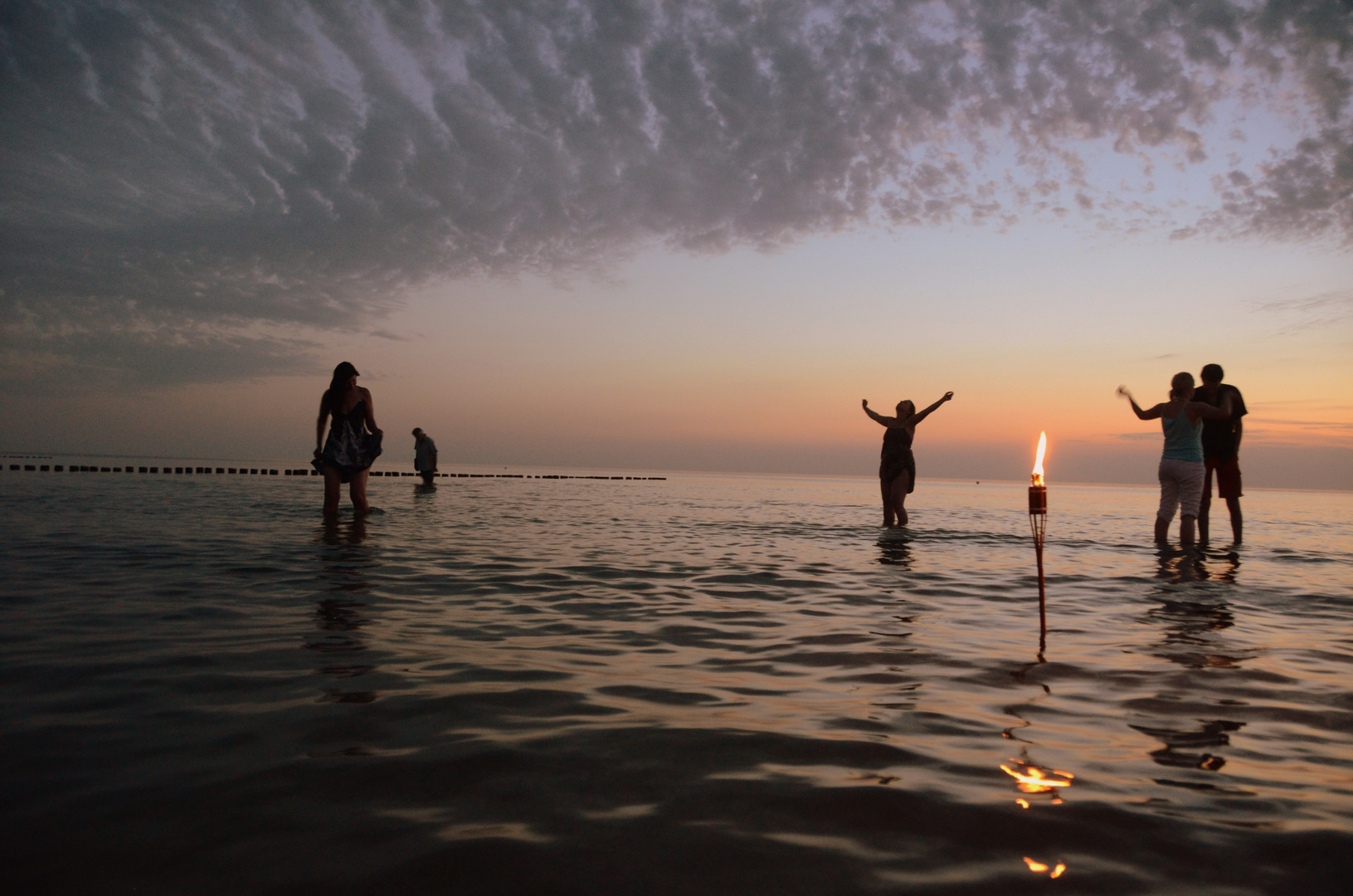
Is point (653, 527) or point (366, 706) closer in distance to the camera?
A: point (366, 706)

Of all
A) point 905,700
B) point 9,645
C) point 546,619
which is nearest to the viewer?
point 905,700

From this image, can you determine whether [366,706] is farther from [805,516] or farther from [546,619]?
[805,516]

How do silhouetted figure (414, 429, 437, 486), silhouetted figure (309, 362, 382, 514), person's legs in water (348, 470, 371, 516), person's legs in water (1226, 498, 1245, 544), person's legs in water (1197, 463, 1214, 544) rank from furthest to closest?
silhouetted figure (414, 429, 437, 486) < person's legs in water (1226, 498, 1245, 544) < person's legs in water (348, 470, 371, 516) < person's legs in water (1197, 463, 1214, 544) < silhouetted figure (309, 362, 382, 514)

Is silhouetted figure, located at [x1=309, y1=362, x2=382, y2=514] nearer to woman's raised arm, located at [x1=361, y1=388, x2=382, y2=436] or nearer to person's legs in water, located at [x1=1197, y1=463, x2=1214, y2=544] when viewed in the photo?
woman's raised arm, located at [x1=361, y1=388, x2=382, y2=436]

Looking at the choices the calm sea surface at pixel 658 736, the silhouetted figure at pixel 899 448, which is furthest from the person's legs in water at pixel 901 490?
the calm sea surface at pixel 658 736

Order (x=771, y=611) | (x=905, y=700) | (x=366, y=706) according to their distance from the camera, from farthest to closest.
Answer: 1. (x=771, y=611)
2. (x=905, y=700)
3. (x=366, y=706)

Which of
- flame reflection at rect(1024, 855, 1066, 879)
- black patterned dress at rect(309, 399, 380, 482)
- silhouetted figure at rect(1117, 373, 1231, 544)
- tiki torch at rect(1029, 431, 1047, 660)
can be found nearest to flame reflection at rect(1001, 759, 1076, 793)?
flame reflection at rect(1024, 855, 1066, 879)

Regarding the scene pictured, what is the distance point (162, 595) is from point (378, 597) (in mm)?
1687

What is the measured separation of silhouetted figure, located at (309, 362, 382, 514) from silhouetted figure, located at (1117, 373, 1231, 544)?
11.5 metres

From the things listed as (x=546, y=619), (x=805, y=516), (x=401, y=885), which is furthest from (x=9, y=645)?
(x=805, y=516)

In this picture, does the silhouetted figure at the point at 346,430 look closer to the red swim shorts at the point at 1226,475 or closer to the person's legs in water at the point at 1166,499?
the person's legs in water at the point at 1166,499

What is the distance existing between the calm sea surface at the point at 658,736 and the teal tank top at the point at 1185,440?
3.71 metres

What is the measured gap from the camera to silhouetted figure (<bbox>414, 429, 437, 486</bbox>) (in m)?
29.0

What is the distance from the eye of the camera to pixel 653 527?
578 inches
